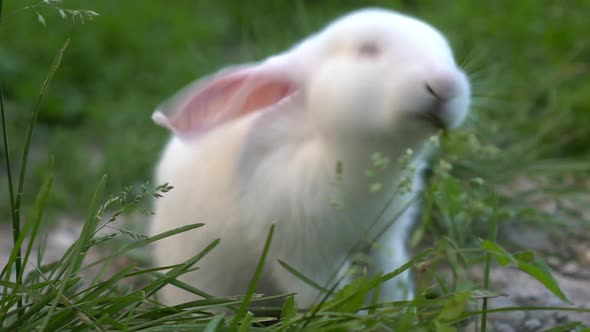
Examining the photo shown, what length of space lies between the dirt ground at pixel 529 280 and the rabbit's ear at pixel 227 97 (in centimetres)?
91

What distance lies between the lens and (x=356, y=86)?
2.37m

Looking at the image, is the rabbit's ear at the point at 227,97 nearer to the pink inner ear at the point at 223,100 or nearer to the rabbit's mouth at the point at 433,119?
the pink inner ear at the point at 223,100

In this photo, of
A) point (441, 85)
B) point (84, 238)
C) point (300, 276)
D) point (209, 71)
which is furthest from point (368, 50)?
point (209, 71)

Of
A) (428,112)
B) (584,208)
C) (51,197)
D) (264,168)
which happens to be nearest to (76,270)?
(264,168)

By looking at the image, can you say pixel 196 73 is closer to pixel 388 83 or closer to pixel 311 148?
pixel 311 148

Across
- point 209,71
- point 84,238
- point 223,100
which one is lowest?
point 84,238

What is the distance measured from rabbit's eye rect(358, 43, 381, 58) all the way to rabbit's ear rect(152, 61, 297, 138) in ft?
0.85

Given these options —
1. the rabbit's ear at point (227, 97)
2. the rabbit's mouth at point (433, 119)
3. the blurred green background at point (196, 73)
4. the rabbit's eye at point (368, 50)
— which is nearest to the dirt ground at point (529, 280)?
the blurred green background at point (196, 73)

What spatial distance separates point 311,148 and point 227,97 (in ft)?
1.07

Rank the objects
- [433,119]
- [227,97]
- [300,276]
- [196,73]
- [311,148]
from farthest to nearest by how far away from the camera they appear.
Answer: [196,73] → [227,97] → [311,148] → [433,119] → [300,276]

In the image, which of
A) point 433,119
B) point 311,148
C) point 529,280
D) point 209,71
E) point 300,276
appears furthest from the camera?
point 209,71

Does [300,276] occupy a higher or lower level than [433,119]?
lower

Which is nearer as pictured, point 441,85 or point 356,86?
point 441,85

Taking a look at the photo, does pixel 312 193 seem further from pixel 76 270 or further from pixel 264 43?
pixel 264 43
